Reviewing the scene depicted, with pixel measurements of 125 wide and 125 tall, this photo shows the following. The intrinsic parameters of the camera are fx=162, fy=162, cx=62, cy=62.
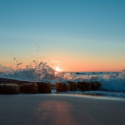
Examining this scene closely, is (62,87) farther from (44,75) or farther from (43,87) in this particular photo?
(44,75)

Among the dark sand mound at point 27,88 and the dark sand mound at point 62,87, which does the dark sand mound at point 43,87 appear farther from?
the dark sand mound at point 62,87

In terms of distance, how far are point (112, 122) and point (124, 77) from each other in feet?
24.2

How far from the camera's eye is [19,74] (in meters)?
11.4

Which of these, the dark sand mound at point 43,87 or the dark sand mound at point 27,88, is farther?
the dark sand mound at point 43,87

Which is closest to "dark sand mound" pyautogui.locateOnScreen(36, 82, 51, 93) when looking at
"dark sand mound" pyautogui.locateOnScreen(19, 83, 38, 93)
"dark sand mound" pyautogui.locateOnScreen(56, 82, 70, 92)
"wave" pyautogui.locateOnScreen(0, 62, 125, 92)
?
"dark sand mound" pyautogui.locateOnScreen(19, 83, 38, 93)

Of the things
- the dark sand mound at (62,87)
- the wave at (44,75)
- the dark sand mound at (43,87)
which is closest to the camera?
the dark sand mound at (43,87)

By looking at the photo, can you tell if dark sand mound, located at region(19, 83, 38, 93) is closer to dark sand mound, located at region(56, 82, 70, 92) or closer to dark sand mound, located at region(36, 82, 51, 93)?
dark sand mound, located at region(36, 82, 51, 93)

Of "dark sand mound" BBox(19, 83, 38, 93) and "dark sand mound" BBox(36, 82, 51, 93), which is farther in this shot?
"dark sand mound" BBox(36, 82, 51, 93)

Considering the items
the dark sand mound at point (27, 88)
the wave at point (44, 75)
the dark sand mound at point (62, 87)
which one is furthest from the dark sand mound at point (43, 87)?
the wave at point (44, 75)

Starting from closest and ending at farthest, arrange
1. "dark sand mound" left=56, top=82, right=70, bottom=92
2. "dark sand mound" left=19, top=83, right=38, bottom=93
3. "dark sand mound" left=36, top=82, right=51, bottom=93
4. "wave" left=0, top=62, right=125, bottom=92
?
"dark sand mound" left=19, top=83, right=38, bottom=93 → "dark sand mound" left=36, top=82, right=51, bottom=93 → "dark sand mound" left=56, top=82, right=70, bottom=92 → "wave" left=0, top=62, right=125, bottom=92

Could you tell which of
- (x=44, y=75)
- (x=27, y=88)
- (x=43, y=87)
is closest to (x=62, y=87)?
(x=43, y=87)

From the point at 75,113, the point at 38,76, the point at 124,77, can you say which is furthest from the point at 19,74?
the point at 75,113

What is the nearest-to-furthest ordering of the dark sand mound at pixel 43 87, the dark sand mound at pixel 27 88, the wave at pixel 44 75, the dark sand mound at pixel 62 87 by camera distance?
the dark sand mound at pixel 27 88, the dark sand mound at pixel 43 87, the dark sand mound at pixel 62 87, the wave at pixel 44 75

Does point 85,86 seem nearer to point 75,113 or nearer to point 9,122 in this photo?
point 75,113
